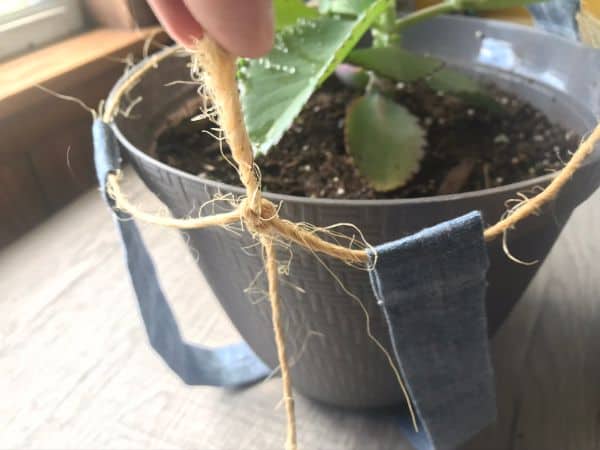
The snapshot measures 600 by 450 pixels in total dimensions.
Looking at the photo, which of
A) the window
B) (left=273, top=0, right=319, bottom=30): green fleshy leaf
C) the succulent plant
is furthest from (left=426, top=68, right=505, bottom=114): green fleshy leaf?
the window

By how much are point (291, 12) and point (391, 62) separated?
0.28 ft

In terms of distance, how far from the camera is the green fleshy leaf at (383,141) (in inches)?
15.8

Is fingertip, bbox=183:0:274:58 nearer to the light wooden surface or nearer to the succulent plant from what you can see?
the succulent plant

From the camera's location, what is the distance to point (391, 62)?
429mm

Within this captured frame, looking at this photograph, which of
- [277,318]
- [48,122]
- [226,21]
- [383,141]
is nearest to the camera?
[226,21]

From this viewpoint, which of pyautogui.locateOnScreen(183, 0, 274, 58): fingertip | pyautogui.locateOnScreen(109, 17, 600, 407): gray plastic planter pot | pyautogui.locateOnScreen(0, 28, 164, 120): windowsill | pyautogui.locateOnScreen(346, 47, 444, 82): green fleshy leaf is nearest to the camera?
pyautogui.locateOnScreen(183, 0, 274, 58): fingertip

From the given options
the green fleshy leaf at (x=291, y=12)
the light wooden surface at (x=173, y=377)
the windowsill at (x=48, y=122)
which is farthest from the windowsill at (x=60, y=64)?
the green fleshy leaf at (x=291, y=12)

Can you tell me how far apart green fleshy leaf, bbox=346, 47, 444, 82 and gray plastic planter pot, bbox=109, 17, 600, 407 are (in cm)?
13

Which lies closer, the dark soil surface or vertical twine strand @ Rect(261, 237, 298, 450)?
vertical twine strand @ Rect(261, 237, 298, 450)

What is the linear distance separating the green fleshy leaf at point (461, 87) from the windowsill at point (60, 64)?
1.28 feet

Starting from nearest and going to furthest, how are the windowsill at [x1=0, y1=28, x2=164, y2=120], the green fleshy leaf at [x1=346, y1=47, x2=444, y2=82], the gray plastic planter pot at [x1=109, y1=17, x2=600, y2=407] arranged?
the gray plastic planter pot at [x1=109, y1=17, x2=600, y2=407], the green fleshy leaf at [x1=346, y1=47, x2=444, y2=82], the windowsill at [x1=0, y1=28, x2=164, y2=120]

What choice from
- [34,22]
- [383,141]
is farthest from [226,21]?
→ [34,22]

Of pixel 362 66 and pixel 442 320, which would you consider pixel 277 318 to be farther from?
pixel 362 66

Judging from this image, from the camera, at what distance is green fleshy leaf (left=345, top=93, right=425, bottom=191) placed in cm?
40
